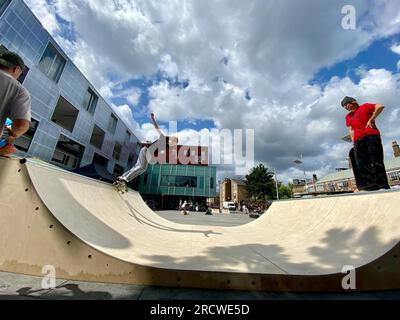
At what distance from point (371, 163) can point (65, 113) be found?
2316 centimetres

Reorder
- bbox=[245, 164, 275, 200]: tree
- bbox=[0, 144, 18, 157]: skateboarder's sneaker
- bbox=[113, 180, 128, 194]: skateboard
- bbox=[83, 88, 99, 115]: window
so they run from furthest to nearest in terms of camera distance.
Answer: bbox=[245, 164, 275, 200]: tree → bbox=[83, 88, 99, 115]: window → bbox=[113, 180, 128, 194]: skateboard → bbox=[0, 144, 18, 157]: skateboarder's sneaker

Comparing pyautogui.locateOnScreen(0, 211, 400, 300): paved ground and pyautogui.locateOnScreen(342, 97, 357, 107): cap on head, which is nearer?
pyautogui.locateOnScreen(0, 211, 400, 300): paved ground

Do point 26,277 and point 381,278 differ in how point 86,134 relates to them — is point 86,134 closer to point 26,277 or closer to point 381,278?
point 26,277

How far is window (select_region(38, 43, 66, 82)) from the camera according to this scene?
14.0 m

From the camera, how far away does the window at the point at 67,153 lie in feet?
60.1

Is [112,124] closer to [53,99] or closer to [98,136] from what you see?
[98,136]

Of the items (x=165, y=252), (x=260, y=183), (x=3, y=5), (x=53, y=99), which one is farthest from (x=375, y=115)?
(x=260, y=183)

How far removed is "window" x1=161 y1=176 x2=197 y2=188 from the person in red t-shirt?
110 ft

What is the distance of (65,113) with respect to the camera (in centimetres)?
1855

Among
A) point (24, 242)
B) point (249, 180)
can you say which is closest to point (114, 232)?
point (24, 242)

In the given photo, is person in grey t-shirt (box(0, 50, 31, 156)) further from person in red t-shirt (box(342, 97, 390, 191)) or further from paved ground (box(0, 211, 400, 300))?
person in red t-shirt (box(342, 97, 390, 191))

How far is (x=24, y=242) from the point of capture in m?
1.87

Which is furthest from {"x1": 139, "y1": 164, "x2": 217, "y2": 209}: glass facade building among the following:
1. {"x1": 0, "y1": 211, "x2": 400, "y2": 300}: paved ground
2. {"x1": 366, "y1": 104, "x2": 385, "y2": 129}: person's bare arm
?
{"x1": 0, "y1": 211, "x2": 400, "y2": 300}: paved ground

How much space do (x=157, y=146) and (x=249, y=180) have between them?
40.1 meters
